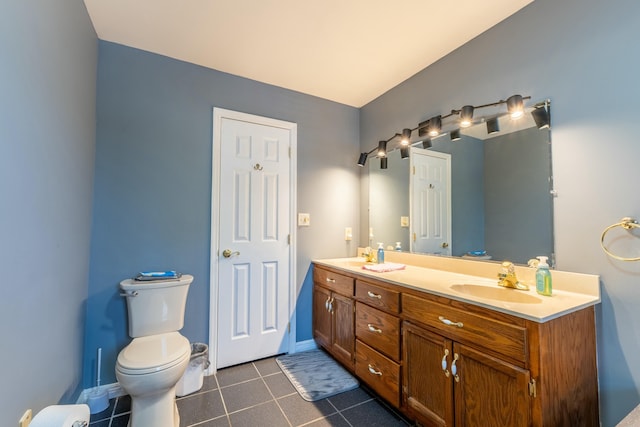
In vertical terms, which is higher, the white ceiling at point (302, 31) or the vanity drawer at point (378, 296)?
the white ceiling at point (302, 31)

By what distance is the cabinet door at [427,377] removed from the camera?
4.41 feet

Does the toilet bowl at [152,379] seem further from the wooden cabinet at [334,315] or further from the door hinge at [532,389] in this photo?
the door hinge at [532,389]

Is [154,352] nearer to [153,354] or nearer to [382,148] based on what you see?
[153,354]

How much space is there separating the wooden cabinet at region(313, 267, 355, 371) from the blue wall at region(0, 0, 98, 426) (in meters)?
1.66

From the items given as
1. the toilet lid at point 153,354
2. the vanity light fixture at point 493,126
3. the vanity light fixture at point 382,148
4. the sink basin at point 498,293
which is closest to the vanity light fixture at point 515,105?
the vanity light fixture at point 493,126

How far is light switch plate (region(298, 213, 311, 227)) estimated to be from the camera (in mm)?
2585

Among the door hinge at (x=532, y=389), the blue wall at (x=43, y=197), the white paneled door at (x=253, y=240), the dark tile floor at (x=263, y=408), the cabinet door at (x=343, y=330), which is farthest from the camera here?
the white paneled door at (x=253, y=240)

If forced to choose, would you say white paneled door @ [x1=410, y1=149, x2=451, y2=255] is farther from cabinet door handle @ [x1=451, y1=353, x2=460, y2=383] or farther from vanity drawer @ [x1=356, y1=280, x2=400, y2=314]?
cabinet door handle @ [x1=451, y1=353, x2=460, y2=383]

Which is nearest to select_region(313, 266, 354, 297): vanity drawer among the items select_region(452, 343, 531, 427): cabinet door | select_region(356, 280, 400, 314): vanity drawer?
select_region(356, 280, 400, 314): vanity drawer

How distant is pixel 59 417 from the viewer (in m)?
0.97

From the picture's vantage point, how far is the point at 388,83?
97.9 inches

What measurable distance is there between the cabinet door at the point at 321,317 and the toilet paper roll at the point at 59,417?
1.62 m

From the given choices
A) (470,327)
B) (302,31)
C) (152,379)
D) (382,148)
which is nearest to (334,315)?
(470,327)

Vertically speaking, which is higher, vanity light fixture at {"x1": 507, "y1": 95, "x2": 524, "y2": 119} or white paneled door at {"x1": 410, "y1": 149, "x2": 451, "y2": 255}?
vanity light fixture at {"x1": 507, "y1": 95, "x2": 524, "y2": 119}
